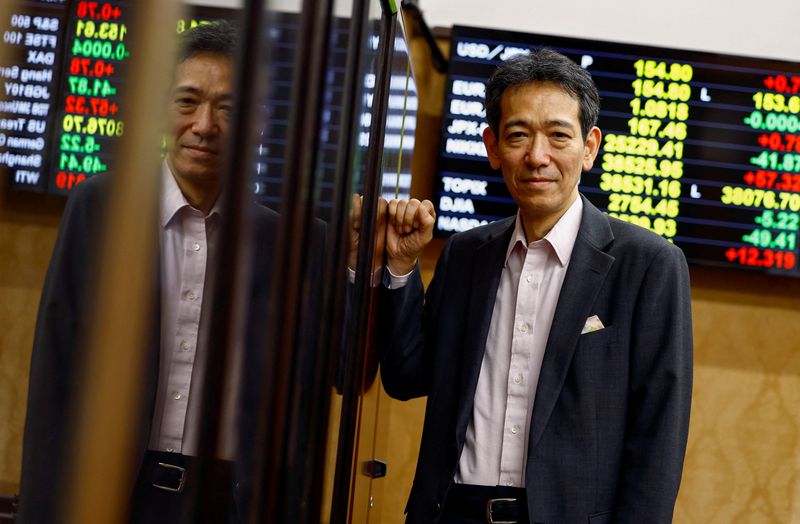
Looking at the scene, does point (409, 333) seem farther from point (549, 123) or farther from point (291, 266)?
point (291, 266)

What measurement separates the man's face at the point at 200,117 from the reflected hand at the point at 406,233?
1.17m

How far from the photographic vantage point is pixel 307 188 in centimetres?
81

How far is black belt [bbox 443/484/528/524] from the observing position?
163 centimetres

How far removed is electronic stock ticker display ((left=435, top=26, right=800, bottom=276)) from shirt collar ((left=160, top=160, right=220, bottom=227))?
2523mm

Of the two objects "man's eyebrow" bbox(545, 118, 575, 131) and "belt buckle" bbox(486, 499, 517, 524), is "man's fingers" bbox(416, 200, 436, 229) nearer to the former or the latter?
"man's eyebrow" bbox(545, 118, 575, 131)

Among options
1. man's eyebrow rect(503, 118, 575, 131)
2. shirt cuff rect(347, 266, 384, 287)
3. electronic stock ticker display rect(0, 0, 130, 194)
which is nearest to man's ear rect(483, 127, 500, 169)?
man's eyebrow rect(503, 118, 575, 131)

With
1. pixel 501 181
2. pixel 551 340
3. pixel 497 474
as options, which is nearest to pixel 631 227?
pixel 551 340

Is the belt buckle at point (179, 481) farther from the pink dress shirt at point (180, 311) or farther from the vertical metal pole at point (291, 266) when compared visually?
the vertical metal pole at point (291, 266)

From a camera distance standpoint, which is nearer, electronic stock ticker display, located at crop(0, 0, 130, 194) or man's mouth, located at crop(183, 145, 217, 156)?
electronic stock ticker display, located at crop(0, 0, 130, 194)

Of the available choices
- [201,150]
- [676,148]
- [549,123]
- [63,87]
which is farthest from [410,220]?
[676,148]

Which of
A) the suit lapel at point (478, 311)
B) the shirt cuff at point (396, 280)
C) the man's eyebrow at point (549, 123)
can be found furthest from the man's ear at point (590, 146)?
the shirt cuff at point (396, 280)

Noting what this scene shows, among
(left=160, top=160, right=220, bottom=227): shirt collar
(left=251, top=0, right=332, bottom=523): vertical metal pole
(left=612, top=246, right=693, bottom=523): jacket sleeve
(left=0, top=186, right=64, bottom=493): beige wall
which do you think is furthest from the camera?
(left=612, top=246, right=693, bottom=523): jacket sleeve

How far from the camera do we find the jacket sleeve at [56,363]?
0.47 m

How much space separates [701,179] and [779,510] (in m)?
1.20
